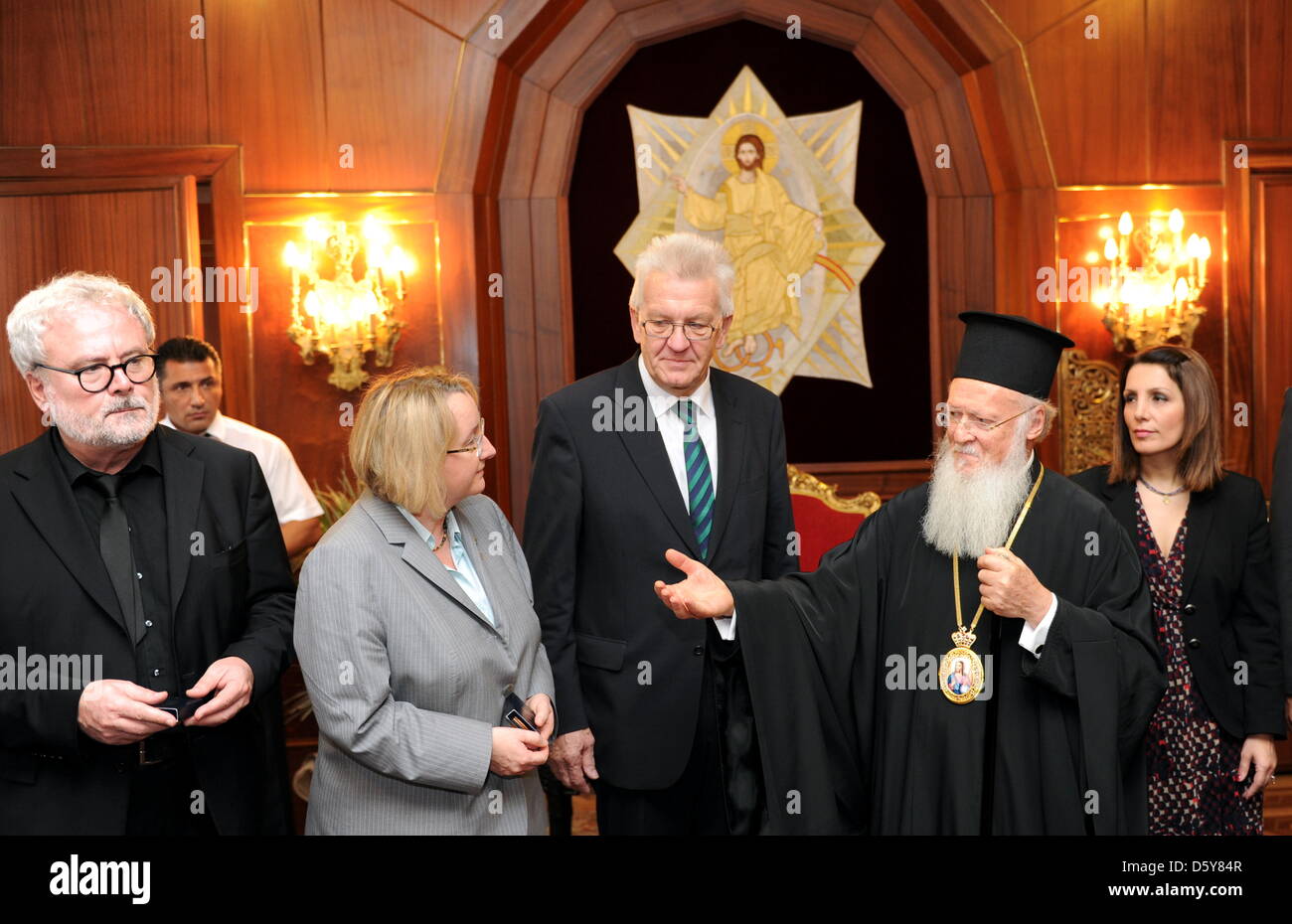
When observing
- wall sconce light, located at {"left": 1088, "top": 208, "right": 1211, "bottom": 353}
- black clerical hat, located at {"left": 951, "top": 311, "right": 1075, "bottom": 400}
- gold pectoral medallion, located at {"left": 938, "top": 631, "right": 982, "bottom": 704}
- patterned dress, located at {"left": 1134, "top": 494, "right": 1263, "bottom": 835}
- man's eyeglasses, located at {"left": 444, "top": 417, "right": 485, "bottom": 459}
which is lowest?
patterned dress, located at {"left": 1134, "top": 494, "right": 1263, "bottom": 835}

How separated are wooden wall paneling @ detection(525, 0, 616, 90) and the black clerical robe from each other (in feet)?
13.8

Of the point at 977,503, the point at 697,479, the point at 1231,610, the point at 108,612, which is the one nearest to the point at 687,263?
the point at 697,479

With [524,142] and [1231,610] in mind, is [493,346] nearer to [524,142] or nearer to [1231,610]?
[524,142]

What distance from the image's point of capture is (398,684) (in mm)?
2684

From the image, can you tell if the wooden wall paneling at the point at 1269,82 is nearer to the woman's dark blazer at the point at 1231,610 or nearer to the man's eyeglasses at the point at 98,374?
the woman's dark blazer at the point at 1231,610

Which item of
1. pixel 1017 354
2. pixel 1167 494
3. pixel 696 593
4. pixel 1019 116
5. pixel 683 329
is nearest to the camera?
pixel 696 593

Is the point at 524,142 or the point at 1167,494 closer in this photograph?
the point at 1167,494

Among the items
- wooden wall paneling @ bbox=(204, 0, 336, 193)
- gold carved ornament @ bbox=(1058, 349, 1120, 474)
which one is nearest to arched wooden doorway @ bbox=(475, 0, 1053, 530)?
gold carved ornament @ bbox=(1058, 349, 1120, 474)

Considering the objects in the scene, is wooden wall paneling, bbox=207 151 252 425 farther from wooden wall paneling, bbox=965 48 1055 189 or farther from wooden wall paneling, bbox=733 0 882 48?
wooden wall paneling, bbox=965 48 1055 189

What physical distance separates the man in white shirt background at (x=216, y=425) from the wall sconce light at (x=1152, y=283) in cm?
443

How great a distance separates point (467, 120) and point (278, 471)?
2.23 m

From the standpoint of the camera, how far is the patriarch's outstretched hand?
290cm

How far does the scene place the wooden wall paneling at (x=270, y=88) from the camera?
6.07 m
